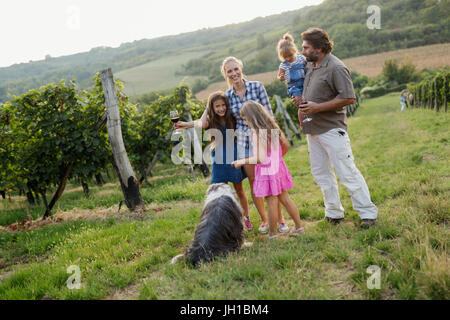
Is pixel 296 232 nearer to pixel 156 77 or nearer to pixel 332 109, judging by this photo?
pixel 332 109

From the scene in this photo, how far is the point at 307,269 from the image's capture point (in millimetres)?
2594

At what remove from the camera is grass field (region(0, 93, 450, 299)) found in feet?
7.54

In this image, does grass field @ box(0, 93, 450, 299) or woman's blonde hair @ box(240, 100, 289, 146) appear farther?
woman's blonde hair @ box(240, 100, 289, 146)

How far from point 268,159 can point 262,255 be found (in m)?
1.11

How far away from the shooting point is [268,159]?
3.49 metres

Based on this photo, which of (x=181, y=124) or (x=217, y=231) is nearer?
(x=217, y=231)

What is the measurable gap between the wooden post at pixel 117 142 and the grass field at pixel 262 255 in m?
0.34

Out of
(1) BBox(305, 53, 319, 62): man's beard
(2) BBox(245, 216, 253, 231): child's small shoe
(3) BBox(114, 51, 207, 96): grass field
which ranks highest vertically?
(3) BBox(114, 51, 207, 96): grass field

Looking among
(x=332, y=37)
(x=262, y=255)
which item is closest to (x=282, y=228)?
(x=262, y=255)

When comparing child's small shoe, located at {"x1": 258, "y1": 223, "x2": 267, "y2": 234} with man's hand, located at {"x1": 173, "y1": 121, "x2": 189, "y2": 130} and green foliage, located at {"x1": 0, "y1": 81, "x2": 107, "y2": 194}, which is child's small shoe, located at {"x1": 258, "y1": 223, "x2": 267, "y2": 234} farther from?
green foliage, located at {"x1": 0, "y1": 81, "x2": 107, "y2": 194}

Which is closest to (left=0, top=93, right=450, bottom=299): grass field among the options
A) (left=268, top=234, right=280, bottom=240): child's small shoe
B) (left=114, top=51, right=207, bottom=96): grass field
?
(left=268, top=234, right=280, bottom=240): child's small shoe

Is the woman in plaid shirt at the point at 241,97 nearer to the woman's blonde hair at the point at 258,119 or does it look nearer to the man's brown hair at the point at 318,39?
the woman's blonde hair at the point at 258,119

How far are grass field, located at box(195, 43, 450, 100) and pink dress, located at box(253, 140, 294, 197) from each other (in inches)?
1232
